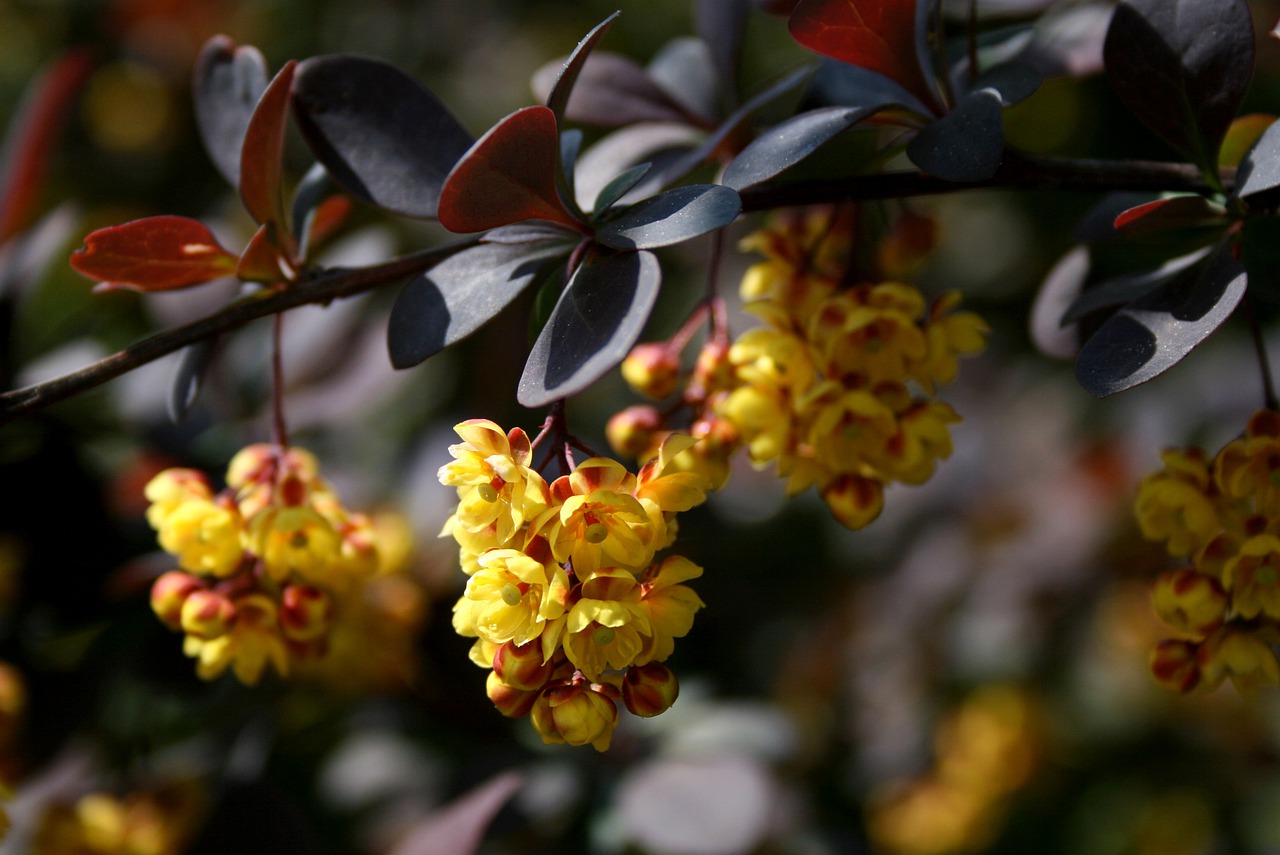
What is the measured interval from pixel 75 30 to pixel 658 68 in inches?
107

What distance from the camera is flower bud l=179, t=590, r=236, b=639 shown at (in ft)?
3.15

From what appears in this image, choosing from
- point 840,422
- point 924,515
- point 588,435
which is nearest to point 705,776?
point 840,422

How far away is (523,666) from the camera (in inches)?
29.3

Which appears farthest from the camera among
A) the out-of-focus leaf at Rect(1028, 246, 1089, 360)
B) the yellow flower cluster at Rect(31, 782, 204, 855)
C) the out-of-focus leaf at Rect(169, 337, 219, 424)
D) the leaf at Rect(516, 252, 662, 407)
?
the yellow flower cluster at Rect(31, 782, 204, 855)

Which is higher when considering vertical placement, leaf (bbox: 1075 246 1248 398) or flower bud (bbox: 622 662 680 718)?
leaf (bbox: 1075 246 1248 398)

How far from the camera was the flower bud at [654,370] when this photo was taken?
3.27ft

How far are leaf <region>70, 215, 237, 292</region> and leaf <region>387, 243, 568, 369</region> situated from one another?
0.66 ft

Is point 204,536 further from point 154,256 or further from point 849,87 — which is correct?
point 849,87

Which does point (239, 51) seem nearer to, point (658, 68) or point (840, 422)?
point (658, 68)

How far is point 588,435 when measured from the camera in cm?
206

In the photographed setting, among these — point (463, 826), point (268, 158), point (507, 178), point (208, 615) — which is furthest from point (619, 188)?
point (463, 826)

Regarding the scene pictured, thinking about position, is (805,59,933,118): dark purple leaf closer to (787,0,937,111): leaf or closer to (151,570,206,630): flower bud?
(787,0,937,111): leaf

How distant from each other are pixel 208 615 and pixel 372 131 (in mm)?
470

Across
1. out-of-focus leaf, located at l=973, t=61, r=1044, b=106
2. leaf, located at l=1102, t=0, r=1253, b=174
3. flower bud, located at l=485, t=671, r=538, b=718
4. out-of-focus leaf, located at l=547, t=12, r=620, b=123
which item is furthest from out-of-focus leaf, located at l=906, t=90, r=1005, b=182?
flower bud, located at l=485, t=671, r=538, b=718
